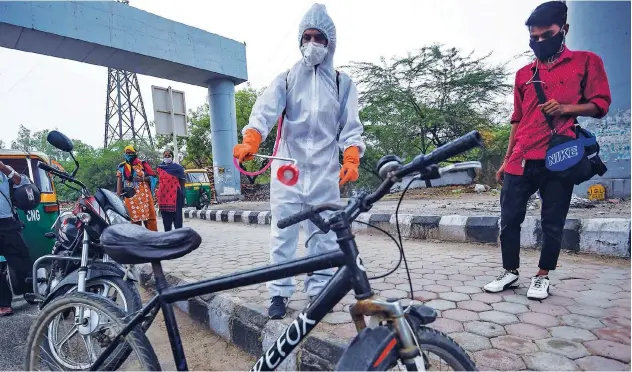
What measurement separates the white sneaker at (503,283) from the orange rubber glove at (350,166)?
1.26 m

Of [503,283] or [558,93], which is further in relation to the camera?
[503,283]

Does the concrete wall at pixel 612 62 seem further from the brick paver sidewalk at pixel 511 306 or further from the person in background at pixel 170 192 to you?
the person in background at pixel 170 192

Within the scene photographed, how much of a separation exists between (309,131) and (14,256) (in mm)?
2704

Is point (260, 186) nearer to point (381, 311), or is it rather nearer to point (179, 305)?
point (179, 305)

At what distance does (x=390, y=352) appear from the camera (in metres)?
1.09

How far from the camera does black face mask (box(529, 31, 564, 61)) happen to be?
7.29 feet

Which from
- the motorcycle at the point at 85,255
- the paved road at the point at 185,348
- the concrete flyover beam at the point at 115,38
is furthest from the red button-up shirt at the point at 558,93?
the concrete flyover beam at the point at 115,38

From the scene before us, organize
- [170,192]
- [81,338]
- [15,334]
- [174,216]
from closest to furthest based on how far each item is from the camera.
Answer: [81,338]
[15,334]
[170,192]
[174,216]

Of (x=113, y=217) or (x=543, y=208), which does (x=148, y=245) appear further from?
(x=543, y=208)

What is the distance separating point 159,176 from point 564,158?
5.29m

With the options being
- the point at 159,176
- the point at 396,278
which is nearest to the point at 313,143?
the point at 396,278

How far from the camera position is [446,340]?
47.1 inches

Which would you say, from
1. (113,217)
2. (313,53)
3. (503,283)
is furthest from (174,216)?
(503,283)

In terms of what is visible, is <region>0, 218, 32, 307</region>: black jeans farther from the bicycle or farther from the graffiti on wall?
the graffiti on wall
